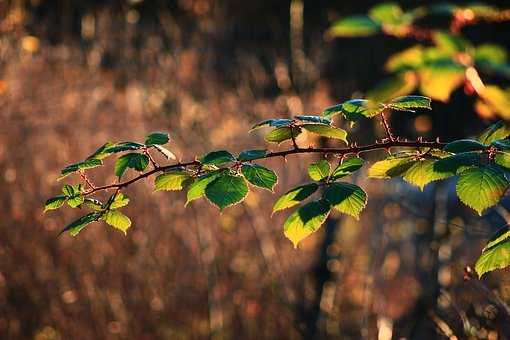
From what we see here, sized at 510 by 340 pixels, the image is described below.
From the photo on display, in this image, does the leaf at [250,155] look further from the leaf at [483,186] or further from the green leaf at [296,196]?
the leaf at [483,186]

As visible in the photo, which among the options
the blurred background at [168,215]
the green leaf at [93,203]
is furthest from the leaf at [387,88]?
the blurred background at [168,215]

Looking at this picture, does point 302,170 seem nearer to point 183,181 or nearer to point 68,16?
point 68,16

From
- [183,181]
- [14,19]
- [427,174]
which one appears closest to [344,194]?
[427,174]

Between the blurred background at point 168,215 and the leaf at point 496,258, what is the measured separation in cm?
211

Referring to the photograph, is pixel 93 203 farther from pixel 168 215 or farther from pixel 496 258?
pixel 168 215

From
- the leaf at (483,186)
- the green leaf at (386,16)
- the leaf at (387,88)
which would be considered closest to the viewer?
the leaf at (387,88)

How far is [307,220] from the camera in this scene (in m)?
1.03

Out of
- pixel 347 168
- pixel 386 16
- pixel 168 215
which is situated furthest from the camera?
pixel 168 215

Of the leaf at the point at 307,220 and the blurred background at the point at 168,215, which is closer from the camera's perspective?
the leaf at the point at 307,220

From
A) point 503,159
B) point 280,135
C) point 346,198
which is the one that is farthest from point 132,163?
point 503,159

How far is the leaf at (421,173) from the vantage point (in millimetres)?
1081

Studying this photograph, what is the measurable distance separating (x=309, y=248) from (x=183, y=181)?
321 cm

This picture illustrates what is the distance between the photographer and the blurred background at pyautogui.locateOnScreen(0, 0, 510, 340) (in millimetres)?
3637

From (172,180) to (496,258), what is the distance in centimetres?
55
